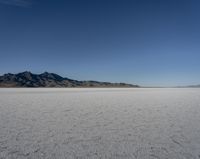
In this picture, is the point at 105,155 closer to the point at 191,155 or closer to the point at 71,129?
the point at 191,155

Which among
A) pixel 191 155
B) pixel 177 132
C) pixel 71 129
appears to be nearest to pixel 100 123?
pixel 71 129

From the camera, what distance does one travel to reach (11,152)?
3441 mm

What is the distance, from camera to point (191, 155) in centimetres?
330

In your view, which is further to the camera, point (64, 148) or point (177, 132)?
point (177, 132)

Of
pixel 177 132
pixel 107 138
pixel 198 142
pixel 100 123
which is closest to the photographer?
pixel 198 142

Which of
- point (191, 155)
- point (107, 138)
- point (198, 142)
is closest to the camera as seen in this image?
point (191, 155)

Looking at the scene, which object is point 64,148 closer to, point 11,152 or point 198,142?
point 11,152

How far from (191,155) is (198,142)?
2.70 feet

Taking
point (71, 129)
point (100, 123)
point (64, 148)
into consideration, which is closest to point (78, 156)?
point (64, 148)

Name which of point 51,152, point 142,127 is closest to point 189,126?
point 142,127

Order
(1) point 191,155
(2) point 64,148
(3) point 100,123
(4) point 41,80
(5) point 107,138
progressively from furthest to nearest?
(4) point 41,80 → (3) point 100,123 → (5) point 107,138 → (2) point 64,148 → (1) point 191,155

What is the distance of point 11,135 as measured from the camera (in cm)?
454

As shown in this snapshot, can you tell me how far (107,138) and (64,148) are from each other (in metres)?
1.11

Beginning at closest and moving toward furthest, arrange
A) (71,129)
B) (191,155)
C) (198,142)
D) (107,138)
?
1. (191,155)
2. (198,142)
3. (107,138)
4. (71,129)
